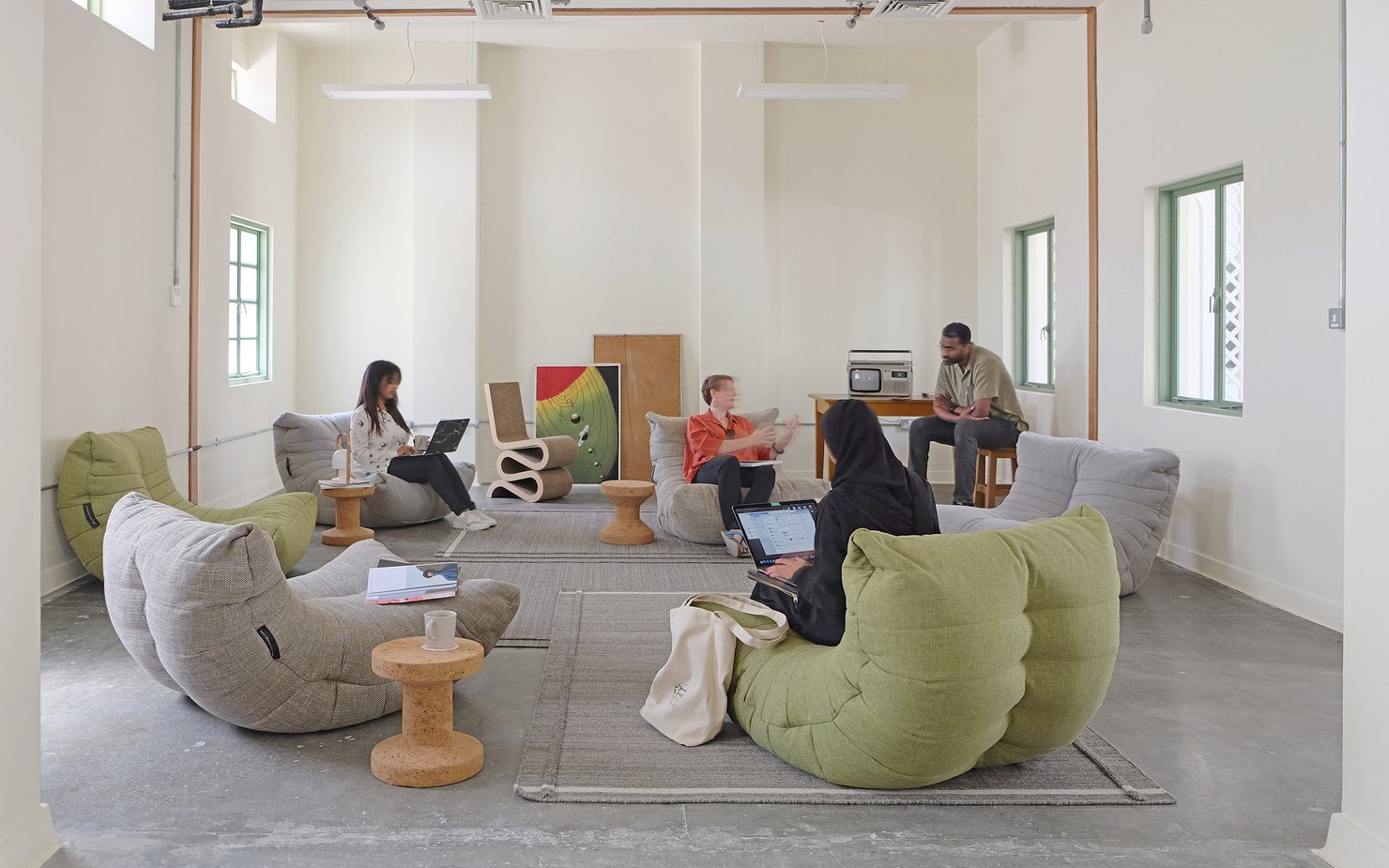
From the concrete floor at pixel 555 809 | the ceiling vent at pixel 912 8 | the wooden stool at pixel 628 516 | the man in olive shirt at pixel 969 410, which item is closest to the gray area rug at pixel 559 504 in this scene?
the wooden stool at pixel 628 516

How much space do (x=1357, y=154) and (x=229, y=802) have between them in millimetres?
3431

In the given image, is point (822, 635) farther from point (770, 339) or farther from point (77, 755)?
point (770, 339)

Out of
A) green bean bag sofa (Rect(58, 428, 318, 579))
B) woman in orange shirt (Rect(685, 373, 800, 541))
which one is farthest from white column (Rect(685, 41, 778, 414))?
green bean bag sofa (Rect(58, 428, 318, 579))

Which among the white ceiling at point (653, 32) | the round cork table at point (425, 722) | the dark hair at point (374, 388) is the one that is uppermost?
→ the white ceiling at point (653, 32)

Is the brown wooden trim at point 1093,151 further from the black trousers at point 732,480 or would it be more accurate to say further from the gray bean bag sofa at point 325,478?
the gray bean bag sofa at point 325,478

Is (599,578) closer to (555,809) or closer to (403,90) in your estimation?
(555,809)

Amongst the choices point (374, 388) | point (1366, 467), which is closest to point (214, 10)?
point (374, 388)

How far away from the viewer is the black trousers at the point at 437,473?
7.66 meters

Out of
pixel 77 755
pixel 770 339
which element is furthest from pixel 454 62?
pixel 77 755

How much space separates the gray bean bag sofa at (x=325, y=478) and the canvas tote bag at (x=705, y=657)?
4393 mm

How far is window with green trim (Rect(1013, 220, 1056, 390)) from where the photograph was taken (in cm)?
897

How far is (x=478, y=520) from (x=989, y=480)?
3581 mm

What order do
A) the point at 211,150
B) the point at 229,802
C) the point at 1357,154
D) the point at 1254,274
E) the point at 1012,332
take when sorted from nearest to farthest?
the point at 1357,154
the point at 229,802
the point at 1254,274
the point at 211,150
the point at 1012,332

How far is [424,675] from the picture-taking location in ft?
10.6
